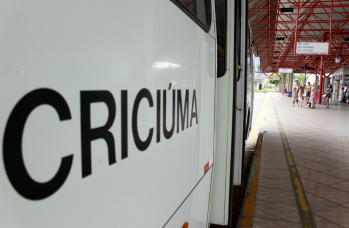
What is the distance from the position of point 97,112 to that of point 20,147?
25cm

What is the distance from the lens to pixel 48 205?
2.12 feet

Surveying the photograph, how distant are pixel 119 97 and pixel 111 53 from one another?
145 mm

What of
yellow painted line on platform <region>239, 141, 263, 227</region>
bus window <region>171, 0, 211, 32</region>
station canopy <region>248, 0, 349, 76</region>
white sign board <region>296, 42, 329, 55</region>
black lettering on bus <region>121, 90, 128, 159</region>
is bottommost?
yellow painted line on platform <region>239, 141, 263, 227</region>

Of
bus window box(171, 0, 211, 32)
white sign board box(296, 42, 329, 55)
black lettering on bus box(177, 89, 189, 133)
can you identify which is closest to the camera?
black lettering on bus box(177, 89, 189, 133)

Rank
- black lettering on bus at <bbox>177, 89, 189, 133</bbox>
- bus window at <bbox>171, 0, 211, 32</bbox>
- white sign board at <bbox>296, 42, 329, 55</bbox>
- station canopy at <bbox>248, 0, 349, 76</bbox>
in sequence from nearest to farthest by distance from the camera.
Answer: black lettering on bus at <bbox>177, 89, 189, 133</bbox> → bus window at <bbox>171, 0, 211, 32</bbox> → white sign board at <bbox>296, 42, 329, 55</bbox> → station canopy at <bbox>248, 0, 349, 76</bbox>

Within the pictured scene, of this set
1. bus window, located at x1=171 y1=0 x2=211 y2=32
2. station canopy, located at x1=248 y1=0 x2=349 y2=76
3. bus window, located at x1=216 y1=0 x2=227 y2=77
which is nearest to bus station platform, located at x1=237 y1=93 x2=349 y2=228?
bus window, located at x1=216 y1=0 x2=227 y2=77

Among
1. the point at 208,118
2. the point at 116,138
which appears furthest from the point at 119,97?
the point at 208,118

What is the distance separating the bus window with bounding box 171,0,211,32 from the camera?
4.97 feet

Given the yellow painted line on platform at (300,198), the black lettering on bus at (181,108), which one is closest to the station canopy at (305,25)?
the yellow painted line on platform at (300,198)

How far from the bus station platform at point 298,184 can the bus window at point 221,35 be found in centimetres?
182

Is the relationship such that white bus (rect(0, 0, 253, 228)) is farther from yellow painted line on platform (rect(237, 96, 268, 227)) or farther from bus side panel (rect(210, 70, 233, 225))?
yellow painted line on platform (rect(237, 96, 268, 227))

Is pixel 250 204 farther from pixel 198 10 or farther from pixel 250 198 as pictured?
pixel 198 10

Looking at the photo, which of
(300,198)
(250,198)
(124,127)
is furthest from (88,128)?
(300,198)

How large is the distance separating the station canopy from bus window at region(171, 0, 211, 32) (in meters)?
7.32
